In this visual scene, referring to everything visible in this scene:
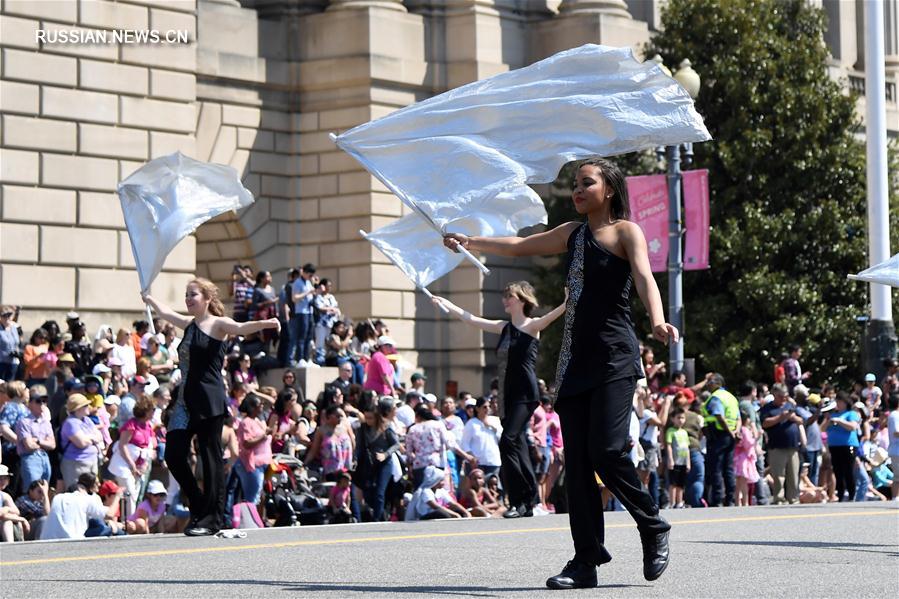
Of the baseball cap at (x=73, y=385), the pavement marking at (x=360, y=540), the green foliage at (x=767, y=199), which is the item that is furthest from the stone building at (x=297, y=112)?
the pavement marking at (x=360, y=540)

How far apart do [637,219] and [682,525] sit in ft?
43.8

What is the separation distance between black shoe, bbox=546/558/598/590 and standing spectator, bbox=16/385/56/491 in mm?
9504

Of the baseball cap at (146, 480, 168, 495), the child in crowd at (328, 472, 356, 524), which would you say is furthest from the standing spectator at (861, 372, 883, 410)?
the baseball cap at (146, 480, 168, 495)

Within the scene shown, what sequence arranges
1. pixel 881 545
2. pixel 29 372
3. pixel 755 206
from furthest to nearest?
pixel 755 206, pixel 29 372, pixel 881 545

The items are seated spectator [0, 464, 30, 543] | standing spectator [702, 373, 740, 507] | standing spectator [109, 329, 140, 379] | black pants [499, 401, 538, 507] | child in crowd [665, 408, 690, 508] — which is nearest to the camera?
black pants [499, 401, 538, 507]

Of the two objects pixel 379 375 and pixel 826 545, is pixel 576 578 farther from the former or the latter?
pixel 379 375

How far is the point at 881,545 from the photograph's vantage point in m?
12.0

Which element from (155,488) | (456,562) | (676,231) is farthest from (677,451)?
(456,562)

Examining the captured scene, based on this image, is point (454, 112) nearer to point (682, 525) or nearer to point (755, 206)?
point (682, 525)

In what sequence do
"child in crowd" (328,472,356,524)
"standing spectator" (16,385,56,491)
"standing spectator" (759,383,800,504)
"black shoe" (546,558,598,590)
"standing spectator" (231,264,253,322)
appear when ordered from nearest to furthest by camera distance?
1. "black shoe" (546,558,598,590)
2. "standing spectator" (16,385,56,491)
3. "child in crowd" (328,472,356,524)
4. "standing spectator" (231,264,253,322)
5. "standing spectator" (759,383,800,504)

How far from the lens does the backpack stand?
17703 mm

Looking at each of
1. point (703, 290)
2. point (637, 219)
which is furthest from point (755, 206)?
point (637, 219)

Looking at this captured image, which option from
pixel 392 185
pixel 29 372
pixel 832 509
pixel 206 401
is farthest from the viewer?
pixel 29 372

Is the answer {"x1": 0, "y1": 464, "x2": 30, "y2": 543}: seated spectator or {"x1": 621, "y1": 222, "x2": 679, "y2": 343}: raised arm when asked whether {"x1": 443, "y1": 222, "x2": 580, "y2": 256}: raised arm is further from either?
{"x1": 0, "y1": 464, "x2": 30, "y2": 543}: seated spectator
